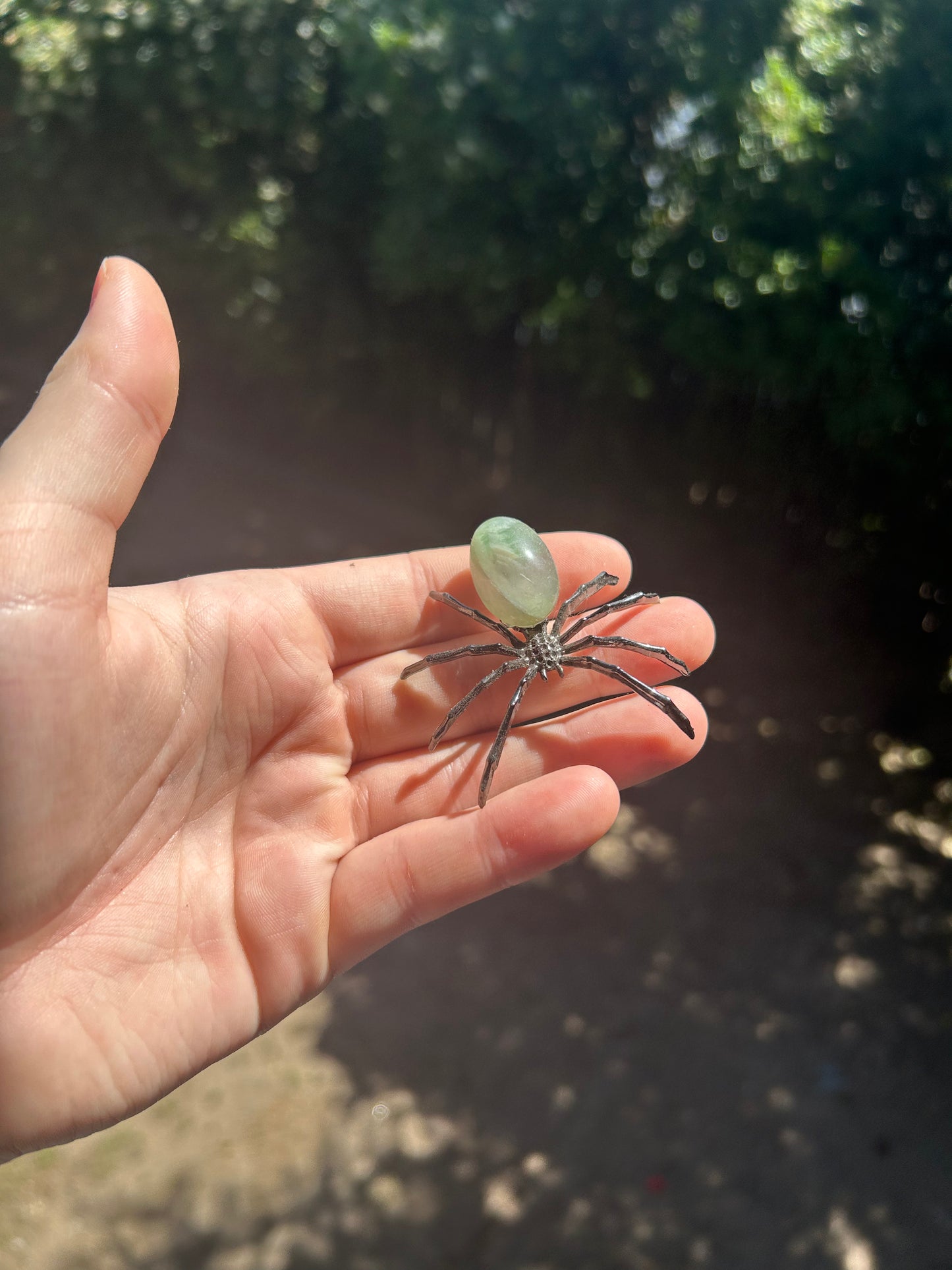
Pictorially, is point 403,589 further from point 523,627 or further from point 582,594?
point 582,594

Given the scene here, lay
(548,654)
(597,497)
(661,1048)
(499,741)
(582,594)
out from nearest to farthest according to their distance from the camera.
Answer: (499,741)
(548,654)
(582,594)
(661,1048)
(597,497)

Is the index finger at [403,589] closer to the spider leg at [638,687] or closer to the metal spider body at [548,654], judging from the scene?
the metal spider body at [548,654]

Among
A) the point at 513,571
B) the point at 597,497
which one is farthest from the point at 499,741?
the point at 597,497

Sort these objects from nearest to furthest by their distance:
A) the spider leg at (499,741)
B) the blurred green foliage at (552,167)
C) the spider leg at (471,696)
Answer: the spider leg at (499,741)
the spider leg at (471,696)
the blurred green foliage at (552,167)

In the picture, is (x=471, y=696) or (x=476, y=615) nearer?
(x=471, y=696)

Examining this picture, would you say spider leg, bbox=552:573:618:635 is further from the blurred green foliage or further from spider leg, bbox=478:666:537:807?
the blurred green foliage

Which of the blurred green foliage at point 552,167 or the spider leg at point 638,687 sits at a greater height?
the blurred green foliage at point 552,167

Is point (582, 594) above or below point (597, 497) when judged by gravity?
above

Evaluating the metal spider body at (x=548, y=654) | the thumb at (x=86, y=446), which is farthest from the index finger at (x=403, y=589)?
the thumb at (x=86, y=446)
